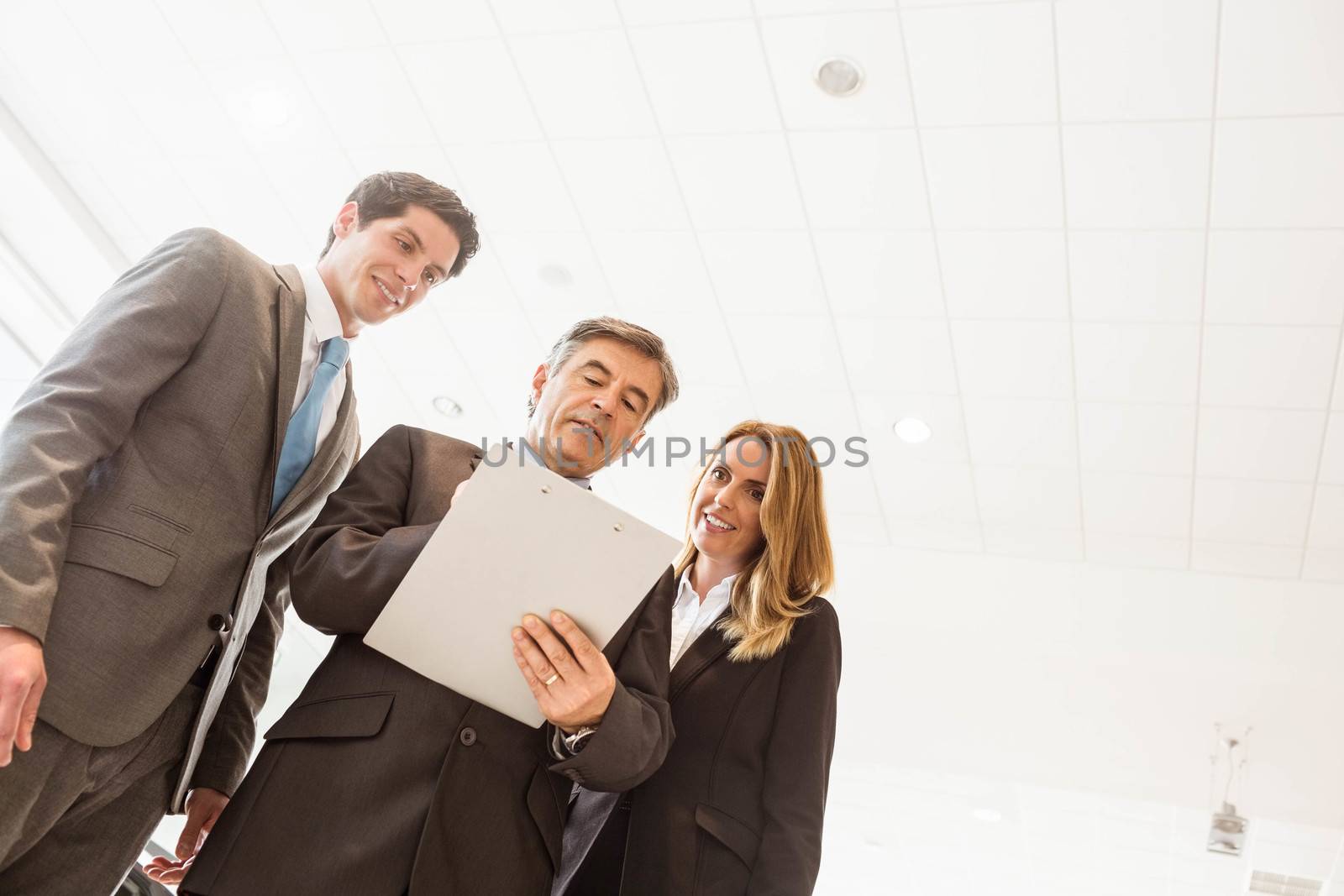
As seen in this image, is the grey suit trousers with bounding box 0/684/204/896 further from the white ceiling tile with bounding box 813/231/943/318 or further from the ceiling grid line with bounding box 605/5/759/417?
the white ceiling tile with bounding box 813/231/943/318

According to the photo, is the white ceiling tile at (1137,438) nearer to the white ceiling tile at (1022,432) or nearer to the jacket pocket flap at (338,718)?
the white ceiling tile at (1022,432)

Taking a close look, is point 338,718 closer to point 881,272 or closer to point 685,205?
point 685,205

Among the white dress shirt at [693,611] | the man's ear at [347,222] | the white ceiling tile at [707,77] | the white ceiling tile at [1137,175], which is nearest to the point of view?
the white dress shirt at [693,611]

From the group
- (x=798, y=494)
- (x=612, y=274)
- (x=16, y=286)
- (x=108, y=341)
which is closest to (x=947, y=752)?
(x=612, y=274)

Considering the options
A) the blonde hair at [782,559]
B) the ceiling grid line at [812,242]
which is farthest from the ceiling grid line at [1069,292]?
the blonde hair at [782,559]

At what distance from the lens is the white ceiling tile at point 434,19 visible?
3760 millimetres

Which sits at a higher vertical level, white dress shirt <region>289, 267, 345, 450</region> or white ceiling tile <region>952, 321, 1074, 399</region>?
white ceiling tile <region>952, 321, 1074, 399</region>

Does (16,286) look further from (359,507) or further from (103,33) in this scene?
(359,507)

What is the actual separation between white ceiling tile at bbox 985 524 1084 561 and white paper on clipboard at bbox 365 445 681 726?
4411 mm

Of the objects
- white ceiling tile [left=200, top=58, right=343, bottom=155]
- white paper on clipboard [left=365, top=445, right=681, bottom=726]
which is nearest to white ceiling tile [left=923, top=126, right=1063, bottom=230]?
white ceiling tile [left=200, top=58, right=343, bottom=155]

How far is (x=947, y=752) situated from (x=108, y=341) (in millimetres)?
6737

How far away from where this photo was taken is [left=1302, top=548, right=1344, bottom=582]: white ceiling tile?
16.2ft

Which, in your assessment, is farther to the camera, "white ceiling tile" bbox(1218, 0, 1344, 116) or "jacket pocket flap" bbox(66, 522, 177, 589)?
"white ceiling tile" bbox(1218, 0, 1344, 116)

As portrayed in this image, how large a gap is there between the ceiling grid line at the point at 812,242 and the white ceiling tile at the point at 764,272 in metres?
0.02
